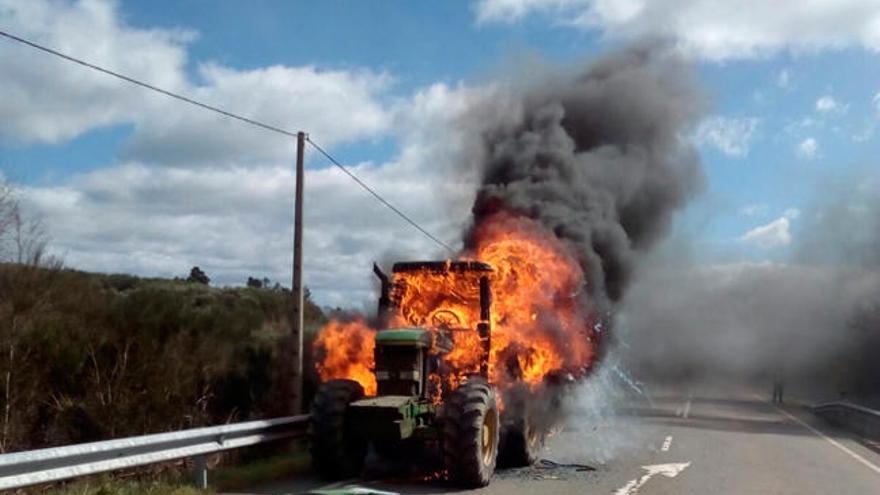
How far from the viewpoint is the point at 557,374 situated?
14.5 metres

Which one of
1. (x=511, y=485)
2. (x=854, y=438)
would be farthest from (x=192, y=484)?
(x=854, y=438)

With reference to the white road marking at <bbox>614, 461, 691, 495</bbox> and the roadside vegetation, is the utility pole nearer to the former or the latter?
the roadside vegetation

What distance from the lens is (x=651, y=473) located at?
13.1 meters

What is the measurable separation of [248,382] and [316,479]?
1095 cm

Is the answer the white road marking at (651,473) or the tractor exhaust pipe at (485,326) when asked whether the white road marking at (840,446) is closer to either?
the white road marking at (651,473)

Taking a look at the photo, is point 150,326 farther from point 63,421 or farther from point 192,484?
point 192,484

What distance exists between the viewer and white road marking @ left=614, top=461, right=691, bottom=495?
11.3 meters

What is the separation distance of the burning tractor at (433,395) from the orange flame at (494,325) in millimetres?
23

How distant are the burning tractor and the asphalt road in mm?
396

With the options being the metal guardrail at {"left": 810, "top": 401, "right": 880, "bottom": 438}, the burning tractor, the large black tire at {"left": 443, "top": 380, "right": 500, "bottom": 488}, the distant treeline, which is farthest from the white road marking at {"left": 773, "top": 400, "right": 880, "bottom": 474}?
the distant treeline

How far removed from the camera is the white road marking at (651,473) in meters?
11.3

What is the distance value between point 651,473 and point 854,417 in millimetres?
14662

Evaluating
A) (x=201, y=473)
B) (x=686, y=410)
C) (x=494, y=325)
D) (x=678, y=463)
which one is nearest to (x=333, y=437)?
(x=201, y=473)

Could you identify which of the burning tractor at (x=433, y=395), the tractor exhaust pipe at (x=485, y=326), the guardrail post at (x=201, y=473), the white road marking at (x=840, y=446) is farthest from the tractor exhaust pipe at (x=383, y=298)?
the white road marking at (x=840, y=446)
